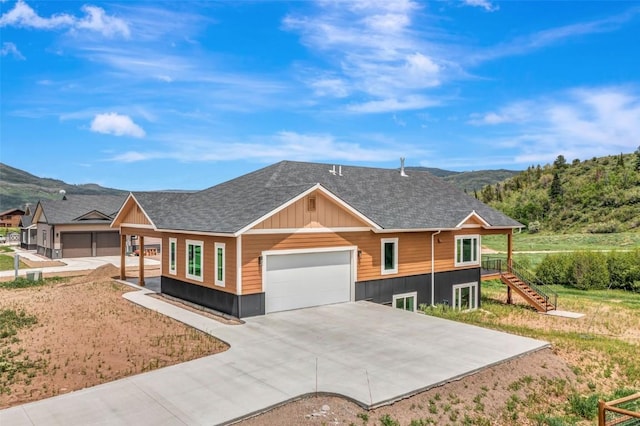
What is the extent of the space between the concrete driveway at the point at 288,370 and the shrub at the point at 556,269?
20291 mm

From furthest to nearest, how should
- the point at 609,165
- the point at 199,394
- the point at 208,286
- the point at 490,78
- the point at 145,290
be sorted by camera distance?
the point at 609,165
the point at 490,78
the point at 145,290
the point at 208,286
the point at 199,394

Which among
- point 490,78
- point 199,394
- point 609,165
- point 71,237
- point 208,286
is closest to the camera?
point 199,394

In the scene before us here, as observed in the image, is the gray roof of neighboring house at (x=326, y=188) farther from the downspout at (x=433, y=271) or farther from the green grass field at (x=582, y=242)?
the green grass field at (x=582, y=242)

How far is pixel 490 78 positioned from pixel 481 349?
2206 centimetres

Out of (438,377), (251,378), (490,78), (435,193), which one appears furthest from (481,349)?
(490,78)

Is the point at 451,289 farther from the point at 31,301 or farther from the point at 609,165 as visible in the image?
the point at 609,165

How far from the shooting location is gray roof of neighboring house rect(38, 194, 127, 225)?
119ft

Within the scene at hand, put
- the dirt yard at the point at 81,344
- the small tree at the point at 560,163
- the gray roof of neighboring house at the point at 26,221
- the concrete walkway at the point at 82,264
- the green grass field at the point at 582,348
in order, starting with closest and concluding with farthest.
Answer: the green grass field at the point at 582,348, the dirt yard at the point at 81,344, the concrete walkway at the point at 82,264, the gray roof of neighboring house at the point at 26,221, the small tree at the point at 560,163

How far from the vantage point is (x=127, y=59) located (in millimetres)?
19875

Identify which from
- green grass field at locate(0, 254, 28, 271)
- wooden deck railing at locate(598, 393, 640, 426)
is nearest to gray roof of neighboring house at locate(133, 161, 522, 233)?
Answer: wooden deck railing at locate(598, 393, 640, 426)

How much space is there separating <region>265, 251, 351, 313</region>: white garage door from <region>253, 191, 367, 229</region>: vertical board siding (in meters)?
1.00

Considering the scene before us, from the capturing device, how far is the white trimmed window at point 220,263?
14.3m

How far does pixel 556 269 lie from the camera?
30.3 m

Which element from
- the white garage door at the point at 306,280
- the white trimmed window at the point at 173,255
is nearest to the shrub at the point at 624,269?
the white garage door at the point at 306,280
